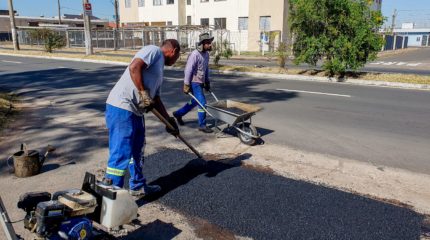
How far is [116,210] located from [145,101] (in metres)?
1.18

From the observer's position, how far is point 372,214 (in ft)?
12.7

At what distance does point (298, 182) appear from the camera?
4.67 metres

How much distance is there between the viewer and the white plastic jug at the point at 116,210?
2.85 meters

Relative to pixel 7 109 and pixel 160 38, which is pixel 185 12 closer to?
pixel 160 38

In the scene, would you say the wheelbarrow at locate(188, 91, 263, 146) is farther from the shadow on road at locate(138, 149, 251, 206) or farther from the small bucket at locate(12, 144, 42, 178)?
the small bucket at locate(12, 144, 42, 178)

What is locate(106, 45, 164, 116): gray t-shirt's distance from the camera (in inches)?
144

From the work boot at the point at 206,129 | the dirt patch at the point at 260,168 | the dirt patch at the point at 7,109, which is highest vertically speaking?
the dirt patch at the point at 7,109

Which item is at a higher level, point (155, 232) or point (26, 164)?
point (26, 164)

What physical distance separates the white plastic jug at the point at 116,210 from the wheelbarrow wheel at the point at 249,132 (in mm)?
3570

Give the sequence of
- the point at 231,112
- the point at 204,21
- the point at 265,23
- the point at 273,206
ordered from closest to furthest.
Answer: the point at 273,206 < the point at 231,112 < the point at 265,23 < the point at 204,21

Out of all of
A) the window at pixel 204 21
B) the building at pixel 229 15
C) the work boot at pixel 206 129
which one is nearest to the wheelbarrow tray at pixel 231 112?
the work boot at pixel 206 129

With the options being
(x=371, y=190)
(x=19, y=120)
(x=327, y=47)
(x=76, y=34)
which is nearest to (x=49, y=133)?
(x=19, y=120)

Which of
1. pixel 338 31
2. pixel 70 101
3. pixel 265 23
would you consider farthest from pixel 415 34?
pixel 70 101

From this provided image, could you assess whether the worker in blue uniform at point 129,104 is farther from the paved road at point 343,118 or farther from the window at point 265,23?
the window at point 265,23
